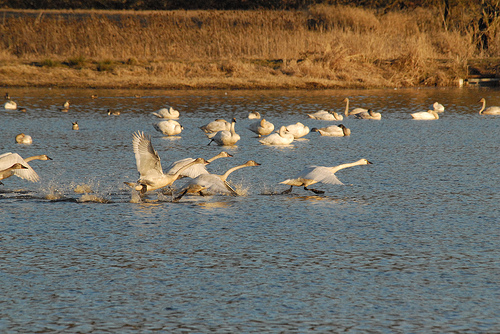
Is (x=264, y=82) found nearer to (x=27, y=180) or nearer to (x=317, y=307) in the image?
(x=27, y=180)

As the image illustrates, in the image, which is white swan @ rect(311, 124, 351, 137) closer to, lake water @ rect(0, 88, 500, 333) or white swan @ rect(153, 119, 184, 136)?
lake water @ rect(0, 88, 500, 333)

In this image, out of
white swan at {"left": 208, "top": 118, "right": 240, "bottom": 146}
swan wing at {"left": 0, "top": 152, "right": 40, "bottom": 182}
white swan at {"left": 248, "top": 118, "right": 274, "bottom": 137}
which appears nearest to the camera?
swan wing at {"left": 0, "top": 152, "right": 40, "bottom": 182}

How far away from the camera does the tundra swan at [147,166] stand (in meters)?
9.80

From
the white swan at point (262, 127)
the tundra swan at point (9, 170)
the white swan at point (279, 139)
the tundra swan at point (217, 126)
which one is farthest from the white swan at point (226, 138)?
the tundra swan at point (9, 170)

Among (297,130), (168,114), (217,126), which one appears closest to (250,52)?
(168,114)

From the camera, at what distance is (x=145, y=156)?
390 inches

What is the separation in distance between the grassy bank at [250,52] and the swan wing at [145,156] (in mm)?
21227

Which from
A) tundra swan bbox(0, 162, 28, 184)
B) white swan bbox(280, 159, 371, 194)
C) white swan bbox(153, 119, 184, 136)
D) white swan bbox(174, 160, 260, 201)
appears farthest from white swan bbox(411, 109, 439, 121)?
tundra swan bbox(0, 162, 28, 184)

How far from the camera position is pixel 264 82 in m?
31.0

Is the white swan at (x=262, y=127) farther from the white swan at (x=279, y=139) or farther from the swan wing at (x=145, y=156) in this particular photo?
the swan wing at (x=145, y=156)

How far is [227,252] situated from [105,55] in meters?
29.0

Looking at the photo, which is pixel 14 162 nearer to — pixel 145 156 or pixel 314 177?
pixel 145 156

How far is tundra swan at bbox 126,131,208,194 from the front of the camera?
9.80 m

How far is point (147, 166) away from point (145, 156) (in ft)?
0.58
